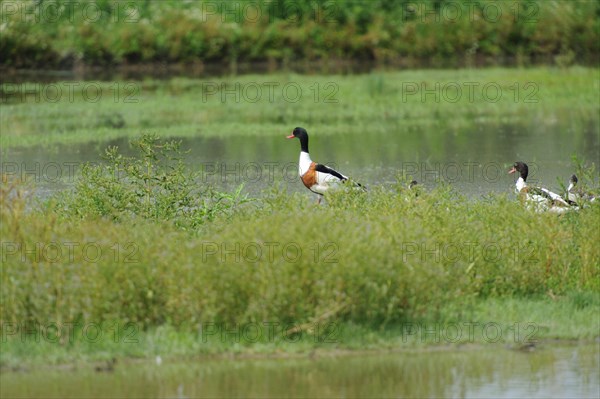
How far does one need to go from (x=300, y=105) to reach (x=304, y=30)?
35.4 ft

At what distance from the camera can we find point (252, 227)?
10.4 metres

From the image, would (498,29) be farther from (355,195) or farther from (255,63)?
(355,195)

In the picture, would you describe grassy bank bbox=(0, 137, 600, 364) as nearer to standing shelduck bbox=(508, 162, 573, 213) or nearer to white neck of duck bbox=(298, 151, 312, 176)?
standing shelduck bbox=(508, 162, 573, 213)

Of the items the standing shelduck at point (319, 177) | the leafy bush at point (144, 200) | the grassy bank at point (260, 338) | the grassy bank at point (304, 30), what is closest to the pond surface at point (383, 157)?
the standing shelduck at point (319, 177)

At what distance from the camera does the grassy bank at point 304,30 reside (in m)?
38.9

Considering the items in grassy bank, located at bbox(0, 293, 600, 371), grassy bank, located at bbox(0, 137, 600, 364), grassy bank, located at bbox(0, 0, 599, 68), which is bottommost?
grassy bank, located at bbox(0, 293, 600, 371)

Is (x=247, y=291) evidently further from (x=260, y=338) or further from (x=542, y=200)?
(x=542, y=200)

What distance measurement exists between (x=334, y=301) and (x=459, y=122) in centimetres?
1764

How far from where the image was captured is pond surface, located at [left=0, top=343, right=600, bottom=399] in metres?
9.19

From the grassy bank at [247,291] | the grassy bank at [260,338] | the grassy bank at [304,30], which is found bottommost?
the grassy bank at [260,338]

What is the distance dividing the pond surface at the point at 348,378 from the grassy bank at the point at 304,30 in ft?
95.6

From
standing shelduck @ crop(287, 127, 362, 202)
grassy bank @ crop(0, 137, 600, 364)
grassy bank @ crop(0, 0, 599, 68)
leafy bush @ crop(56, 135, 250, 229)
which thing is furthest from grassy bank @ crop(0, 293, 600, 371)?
grassy bank @ crop(0, 0, 599, 68)

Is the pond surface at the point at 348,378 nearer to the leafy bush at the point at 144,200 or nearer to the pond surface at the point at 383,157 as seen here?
the leafy bush at the point at 144,200

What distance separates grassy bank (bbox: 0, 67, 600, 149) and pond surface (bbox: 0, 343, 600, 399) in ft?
47.1
